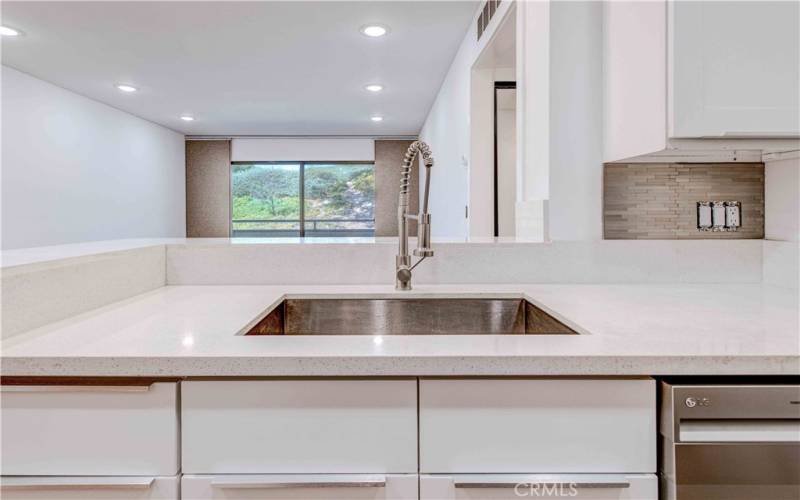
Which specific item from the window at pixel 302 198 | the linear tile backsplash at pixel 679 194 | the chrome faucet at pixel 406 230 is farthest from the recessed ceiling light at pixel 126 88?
the linear tile backsplash at pixel 679 194

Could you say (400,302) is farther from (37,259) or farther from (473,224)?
(473,224)

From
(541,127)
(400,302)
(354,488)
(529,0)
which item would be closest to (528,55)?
(529,0)

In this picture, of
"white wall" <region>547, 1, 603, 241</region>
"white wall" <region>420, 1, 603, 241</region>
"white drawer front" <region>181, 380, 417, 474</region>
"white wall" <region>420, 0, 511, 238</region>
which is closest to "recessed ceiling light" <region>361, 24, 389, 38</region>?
"white wall" <region>420, 0, 511, 238</region>

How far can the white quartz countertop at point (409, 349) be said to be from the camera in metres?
0.78

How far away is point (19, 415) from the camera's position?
79 cm

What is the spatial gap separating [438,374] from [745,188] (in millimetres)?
1301

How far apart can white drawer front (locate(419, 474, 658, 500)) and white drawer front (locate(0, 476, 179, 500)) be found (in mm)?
402

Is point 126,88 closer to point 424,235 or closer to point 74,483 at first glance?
point 424,235

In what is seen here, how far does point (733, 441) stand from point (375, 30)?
3200 millimetres

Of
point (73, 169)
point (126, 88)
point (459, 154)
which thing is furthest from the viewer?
point (73, 169)

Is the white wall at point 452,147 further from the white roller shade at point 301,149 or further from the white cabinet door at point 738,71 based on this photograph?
the white roller shade at point 301,149

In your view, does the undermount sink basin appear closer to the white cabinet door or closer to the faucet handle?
the faucet handle

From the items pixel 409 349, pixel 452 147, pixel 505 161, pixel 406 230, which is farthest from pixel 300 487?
pixel 452 147

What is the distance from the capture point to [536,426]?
814 mm
